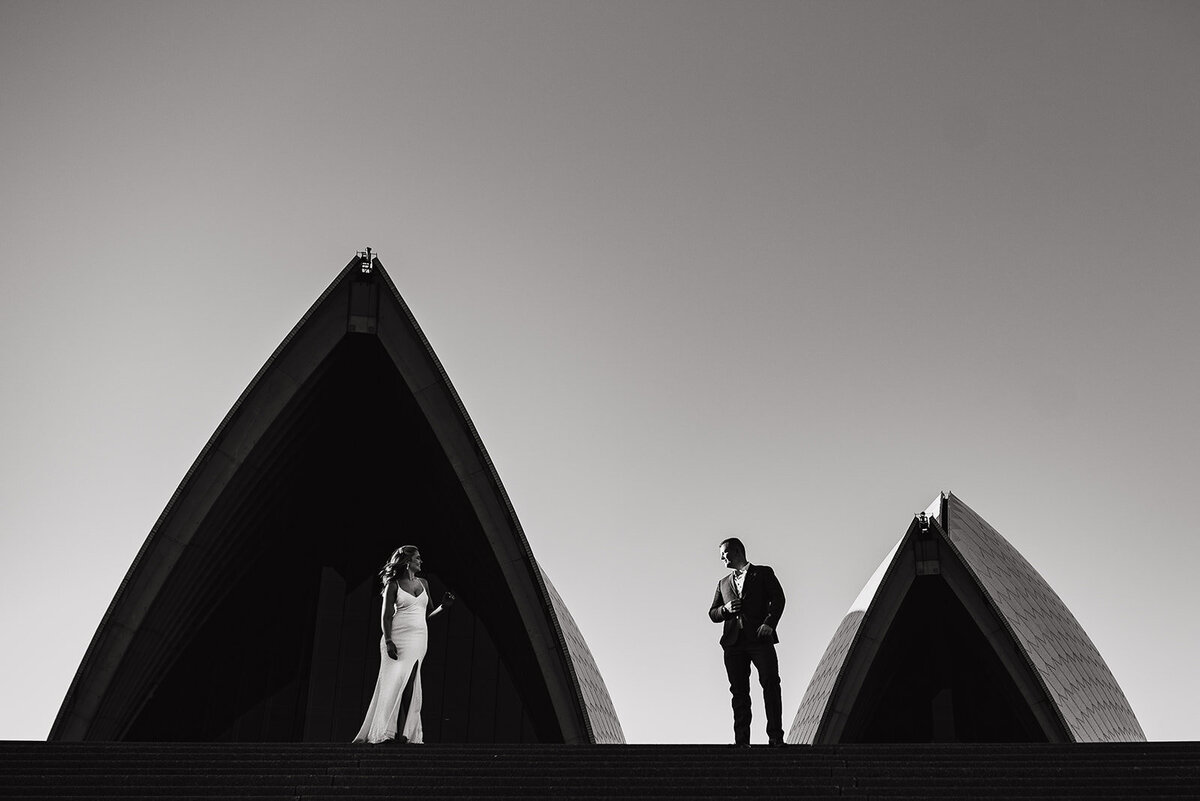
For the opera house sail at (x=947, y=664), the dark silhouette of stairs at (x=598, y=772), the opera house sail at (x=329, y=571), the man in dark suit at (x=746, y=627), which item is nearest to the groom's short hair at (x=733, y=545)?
the man in dark suit at (x=746, y=627)

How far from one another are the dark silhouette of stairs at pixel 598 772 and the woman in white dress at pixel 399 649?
197cm

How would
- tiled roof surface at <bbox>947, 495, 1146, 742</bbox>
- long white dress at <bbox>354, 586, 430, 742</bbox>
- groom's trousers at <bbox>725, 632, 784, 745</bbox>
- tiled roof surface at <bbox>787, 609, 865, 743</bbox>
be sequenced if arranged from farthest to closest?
tiled roof surface at <bbox>787, 609, 865, 743</bbox>
tiled roof surface at <bbox>947, 495, 1146, 742</bbox>
long white dress at <bbox>354, 586, 430, 742</bbox>
groom's trousers at <bbox>725, 632, 784, 745</bbox>

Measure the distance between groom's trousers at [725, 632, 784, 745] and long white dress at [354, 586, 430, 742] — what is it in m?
2.31

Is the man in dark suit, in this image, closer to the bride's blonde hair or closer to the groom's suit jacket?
the groom's suit jacket

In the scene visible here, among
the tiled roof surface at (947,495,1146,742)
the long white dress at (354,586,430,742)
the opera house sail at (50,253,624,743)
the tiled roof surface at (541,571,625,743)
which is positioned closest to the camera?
the long white dress at (354,586,430,742)

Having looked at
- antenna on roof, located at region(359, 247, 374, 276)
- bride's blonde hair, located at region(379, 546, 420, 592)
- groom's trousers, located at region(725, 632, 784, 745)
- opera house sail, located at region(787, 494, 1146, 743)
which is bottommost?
groom's trousers, located at region(725, 632, 784, 745)

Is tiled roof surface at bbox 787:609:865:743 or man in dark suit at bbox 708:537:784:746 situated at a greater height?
tiled roof surface at bbox 787:609:865:743

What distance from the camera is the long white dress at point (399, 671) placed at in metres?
9.44

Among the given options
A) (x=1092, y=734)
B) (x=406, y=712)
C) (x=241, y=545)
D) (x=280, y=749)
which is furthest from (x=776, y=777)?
(x=1092, y=734)

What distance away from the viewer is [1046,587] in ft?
88.1

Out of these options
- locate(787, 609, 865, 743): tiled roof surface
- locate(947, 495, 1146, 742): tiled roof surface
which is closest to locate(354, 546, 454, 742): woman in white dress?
locate(787, 609, 865, 743): tiled roof surface

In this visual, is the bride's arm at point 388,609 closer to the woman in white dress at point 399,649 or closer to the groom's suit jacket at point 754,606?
the woman in white dress at point 399,649

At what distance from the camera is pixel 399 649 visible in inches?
379

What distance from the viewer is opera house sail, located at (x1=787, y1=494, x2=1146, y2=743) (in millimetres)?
20703
